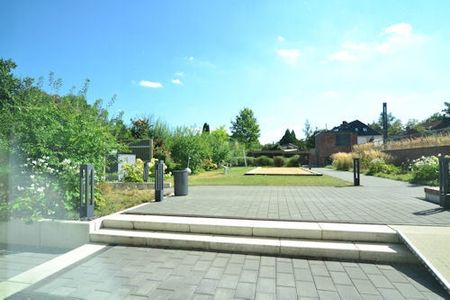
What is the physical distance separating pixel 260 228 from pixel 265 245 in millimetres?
389

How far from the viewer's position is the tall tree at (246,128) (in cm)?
5206

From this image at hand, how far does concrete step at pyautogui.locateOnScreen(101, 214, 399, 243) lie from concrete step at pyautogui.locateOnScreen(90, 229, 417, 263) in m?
0.09

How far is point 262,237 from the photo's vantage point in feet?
15.1

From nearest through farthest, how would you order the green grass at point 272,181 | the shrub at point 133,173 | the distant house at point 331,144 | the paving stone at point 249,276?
the paving stone at point 249,276 → the shrub at point 133,173 → the green grass at point 272,181 → the distant house at point 331,144

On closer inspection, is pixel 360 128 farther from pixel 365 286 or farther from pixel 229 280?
pixel 229 280

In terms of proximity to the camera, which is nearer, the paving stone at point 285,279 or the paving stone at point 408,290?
the paving stone at point 408,290

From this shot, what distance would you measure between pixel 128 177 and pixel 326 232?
881 centimetres

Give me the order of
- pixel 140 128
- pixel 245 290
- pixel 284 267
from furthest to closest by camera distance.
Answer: pixel 140 128 → pixel 284 267 → pixel 245 290

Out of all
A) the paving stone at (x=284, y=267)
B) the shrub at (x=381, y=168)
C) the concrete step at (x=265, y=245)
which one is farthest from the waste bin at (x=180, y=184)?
the shrub at (x=381, y=168)

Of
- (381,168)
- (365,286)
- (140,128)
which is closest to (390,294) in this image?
(365,286)

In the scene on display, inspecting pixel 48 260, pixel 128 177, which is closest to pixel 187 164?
pixel 128 177

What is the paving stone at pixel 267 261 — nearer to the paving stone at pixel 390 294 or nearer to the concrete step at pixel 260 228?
the concrete step at pixel 260 228

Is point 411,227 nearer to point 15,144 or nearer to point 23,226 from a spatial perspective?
point 23,226

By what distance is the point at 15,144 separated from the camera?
5.91m
